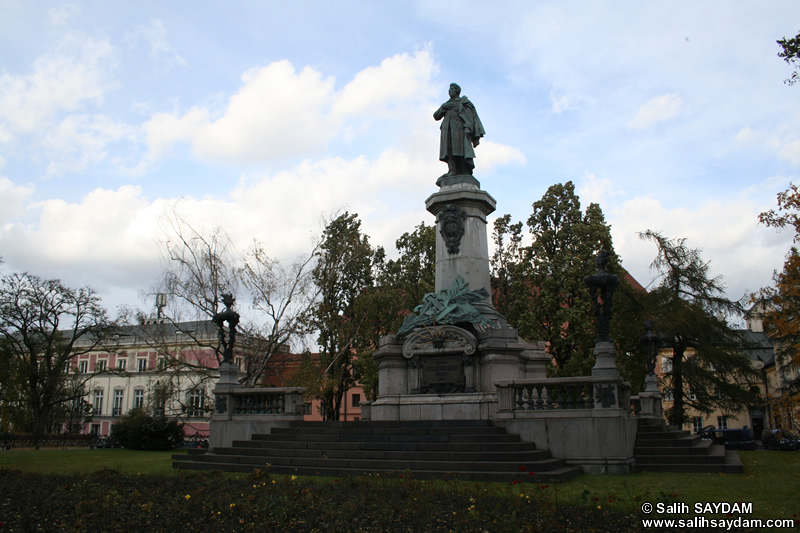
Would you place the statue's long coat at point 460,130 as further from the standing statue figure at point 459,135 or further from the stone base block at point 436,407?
the stone base block at point 436,407

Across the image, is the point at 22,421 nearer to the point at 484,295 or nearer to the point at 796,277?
the point at 484,295

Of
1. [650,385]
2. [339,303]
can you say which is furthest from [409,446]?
[339,303]

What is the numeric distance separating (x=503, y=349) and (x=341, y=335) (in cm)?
1924

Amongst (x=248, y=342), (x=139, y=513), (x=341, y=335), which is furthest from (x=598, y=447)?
(x=341, y=335)

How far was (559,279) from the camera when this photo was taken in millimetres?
35469

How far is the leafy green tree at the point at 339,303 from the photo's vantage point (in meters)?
34.0

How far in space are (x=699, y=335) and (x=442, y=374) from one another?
19207mm

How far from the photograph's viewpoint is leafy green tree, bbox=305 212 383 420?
112ft

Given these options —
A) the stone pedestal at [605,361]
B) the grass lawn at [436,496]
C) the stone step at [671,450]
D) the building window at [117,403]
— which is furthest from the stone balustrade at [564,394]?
the building window at [117,403]

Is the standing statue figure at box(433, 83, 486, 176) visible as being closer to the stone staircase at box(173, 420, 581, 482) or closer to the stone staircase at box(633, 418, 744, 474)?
the stone staircase at box(173, 420, 581, 482)

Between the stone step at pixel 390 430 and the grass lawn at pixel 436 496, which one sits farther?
the stone step at pixel 390 430

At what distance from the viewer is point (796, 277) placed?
83.0 ft

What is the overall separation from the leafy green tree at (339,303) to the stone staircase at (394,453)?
16378mm

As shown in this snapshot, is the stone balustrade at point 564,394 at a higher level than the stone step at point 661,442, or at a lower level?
higher
